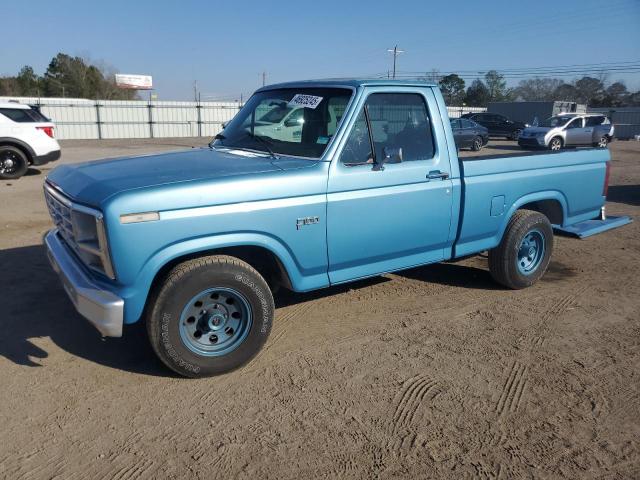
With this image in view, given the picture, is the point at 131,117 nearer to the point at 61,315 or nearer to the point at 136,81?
the point at 61,315

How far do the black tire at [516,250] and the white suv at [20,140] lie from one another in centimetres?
1186

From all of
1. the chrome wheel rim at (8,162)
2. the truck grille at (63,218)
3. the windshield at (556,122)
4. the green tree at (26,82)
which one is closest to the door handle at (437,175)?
the truck grille at (63,218)

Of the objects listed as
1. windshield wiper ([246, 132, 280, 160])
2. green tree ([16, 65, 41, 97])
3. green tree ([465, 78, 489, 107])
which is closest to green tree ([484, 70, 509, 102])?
green tree ([465, 78, 489, 107])

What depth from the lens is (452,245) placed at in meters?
4.70

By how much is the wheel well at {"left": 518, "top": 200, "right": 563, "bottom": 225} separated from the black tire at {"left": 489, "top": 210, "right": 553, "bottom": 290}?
0.26 meters

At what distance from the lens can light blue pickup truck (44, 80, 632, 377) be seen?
319 cm

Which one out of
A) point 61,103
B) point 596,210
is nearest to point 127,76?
point 61,103

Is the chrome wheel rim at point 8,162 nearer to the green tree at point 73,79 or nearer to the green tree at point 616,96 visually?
the green tree at point 73,79

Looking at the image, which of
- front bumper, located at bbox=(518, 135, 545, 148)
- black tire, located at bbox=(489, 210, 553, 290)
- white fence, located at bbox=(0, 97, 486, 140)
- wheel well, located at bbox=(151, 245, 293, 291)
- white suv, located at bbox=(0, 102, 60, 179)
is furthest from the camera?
white fence, located at bbox=(0, 97, 486, 140)

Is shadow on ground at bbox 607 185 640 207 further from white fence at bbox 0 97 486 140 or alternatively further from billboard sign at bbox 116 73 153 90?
billboard sign at bbox 116 73 153 90

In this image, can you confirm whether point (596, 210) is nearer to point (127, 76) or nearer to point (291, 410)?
point (291, 410)

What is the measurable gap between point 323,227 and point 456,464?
1.80 meters

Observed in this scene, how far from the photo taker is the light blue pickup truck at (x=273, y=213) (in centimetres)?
319

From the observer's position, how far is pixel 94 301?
3146mm
